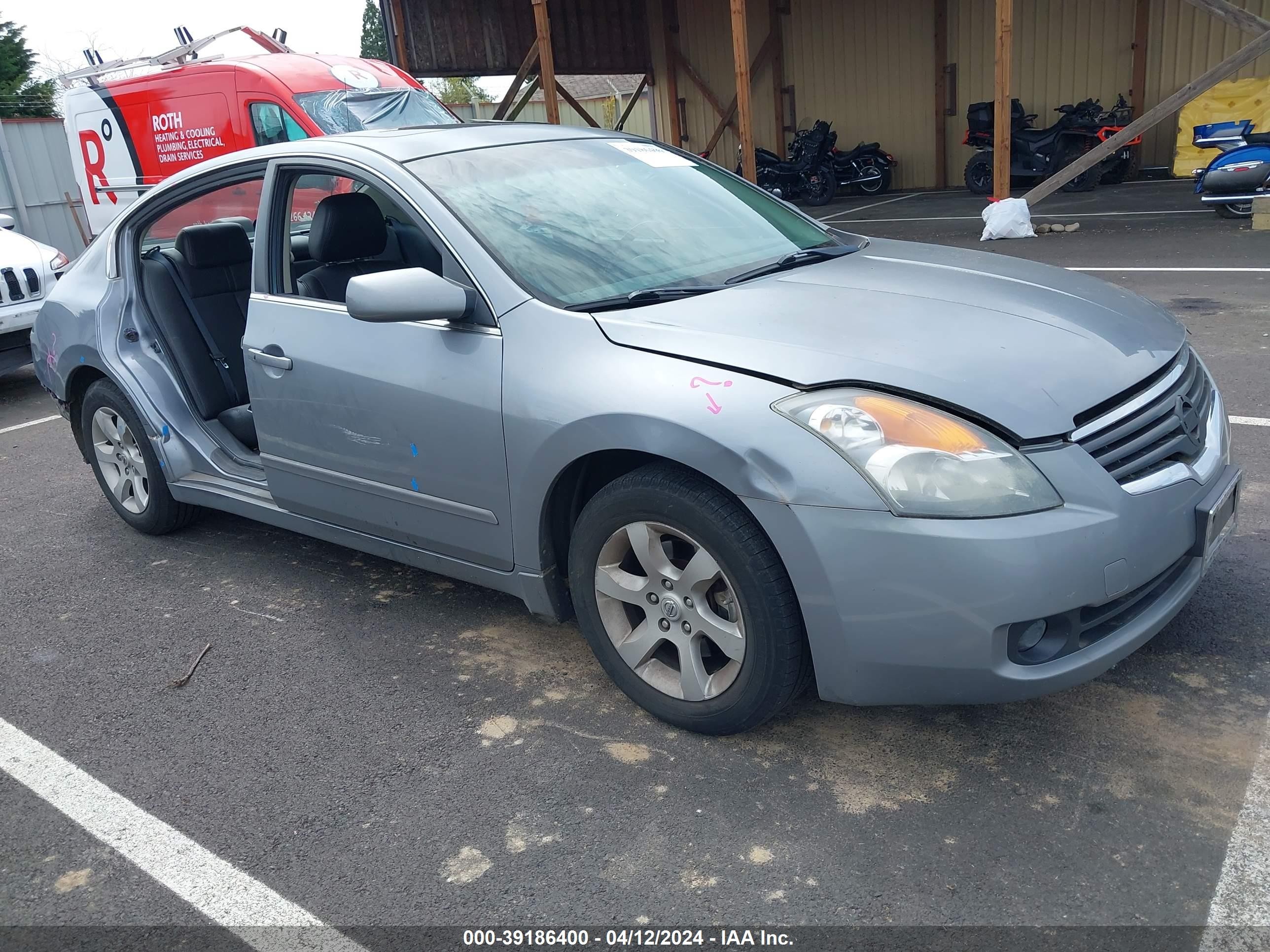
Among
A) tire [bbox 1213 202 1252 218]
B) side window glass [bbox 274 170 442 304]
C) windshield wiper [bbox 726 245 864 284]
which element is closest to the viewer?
windshield wiper [bbox 726 245 864 284]

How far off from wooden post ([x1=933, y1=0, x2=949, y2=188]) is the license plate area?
17542mm

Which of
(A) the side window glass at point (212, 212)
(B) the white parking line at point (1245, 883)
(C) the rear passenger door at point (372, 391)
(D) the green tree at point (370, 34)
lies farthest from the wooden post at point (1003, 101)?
(D) the green tree at point (370, 34)

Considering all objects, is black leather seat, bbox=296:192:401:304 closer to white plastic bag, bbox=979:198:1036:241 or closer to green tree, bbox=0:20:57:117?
white plastic bag, bbox=979:198:1036:241

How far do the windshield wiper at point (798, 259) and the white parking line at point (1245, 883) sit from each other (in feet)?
6.02

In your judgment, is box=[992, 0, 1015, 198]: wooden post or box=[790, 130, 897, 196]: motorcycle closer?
box=[992, 0, 1015, 198]: wooden post

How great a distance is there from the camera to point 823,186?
18.5 meters

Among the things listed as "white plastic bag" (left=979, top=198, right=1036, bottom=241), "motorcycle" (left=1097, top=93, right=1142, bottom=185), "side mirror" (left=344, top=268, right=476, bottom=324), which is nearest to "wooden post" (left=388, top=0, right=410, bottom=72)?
"white plastic bag" (left=979, top=198, right=1036, bottom=241)

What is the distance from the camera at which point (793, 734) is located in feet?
9.09

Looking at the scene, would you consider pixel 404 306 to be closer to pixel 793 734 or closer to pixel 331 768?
pixel 331 768

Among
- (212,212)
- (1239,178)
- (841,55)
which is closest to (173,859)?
(212,212)

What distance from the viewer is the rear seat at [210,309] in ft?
14.3

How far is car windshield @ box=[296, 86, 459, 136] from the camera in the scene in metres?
10.7

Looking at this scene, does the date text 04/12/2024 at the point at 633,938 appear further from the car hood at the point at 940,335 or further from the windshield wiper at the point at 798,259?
the windshield wiper at the point at 798,259

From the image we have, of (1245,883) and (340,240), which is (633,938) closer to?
(1245,883)
